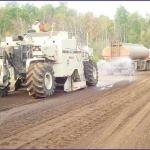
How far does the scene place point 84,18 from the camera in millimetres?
48469

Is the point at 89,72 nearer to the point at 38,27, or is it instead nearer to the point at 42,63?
the point at 38,27

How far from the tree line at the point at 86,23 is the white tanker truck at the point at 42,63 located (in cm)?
1923

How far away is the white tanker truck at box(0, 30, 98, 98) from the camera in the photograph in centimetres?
933

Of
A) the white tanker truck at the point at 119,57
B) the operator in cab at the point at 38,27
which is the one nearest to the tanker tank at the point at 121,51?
the white tanker truck at the point at 119,57

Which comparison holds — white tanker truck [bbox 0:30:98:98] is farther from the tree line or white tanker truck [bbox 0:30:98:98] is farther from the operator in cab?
the tree line

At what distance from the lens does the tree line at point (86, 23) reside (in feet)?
127

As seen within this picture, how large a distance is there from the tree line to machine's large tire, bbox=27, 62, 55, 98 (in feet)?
69.3

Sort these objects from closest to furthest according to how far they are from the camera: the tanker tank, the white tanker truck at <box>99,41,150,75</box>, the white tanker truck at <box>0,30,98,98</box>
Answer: the white tanker truck at <box>0,30,98,98</box> → the white tanker truck at <box>99,41,150,75</box> → the tanker tank

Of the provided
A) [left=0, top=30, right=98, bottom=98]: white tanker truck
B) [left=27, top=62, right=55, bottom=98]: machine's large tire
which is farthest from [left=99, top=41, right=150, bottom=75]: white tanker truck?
[left=27, top=62, right=55, bottom=98]: machine's large tire

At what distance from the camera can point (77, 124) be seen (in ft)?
19.9

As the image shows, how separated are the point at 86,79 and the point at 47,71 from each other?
3.71 m

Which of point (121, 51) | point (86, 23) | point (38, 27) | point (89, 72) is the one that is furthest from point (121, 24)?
point (38, 27)

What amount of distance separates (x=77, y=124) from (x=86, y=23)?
136 ft

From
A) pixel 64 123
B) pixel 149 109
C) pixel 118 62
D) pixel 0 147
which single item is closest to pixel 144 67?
pixel 118 62
